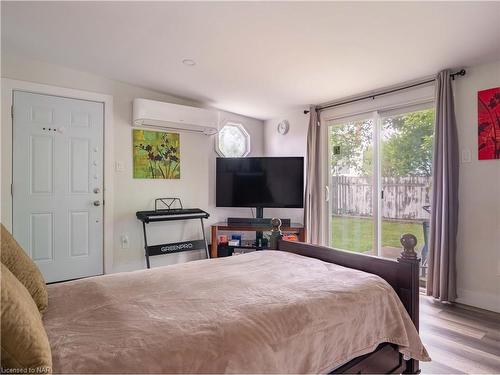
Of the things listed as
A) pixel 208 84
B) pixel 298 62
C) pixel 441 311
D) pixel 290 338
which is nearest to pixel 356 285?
pixel 290 338

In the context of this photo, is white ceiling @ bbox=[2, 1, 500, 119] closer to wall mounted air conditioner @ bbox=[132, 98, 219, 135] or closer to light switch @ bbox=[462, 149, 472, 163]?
wall mounted air conditioner @ bbox=[132, 98, 219, 135]

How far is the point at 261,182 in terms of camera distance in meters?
4.18

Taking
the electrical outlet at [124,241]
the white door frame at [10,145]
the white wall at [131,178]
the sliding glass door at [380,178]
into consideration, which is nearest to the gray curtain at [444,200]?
the sliding glass door at [380,178]

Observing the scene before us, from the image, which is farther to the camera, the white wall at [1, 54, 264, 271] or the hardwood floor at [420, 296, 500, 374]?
the white wall at [1, 54, 264, 271]

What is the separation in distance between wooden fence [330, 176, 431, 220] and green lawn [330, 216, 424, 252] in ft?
0.27

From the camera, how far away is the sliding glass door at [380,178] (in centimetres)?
321

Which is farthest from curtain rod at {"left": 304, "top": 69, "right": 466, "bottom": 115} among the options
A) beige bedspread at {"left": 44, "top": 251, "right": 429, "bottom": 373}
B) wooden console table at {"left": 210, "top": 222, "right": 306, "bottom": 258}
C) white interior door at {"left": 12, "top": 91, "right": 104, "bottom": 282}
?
white interior door at {"left": 12, "top": 91, "right": 104, "bottom": 282}

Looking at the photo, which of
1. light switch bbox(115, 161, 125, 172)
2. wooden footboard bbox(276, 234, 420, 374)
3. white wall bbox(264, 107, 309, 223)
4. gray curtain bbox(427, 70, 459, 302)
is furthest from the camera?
white wall bbox(264, 107, 309, 223)

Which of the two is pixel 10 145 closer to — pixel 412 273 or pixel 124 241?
pixel 124 241

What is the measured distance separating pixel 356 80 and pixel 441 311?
240 cm

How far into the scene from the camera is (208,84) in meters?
3.60

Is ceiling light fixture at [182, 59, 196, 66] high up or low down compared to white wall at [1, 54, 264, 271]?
up

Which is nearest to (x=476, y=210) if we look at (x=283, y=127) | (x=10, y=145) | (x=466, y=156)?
(x=466, y=156)

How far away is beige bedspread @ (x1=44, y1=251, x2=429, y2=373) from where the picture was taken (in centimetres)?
89
